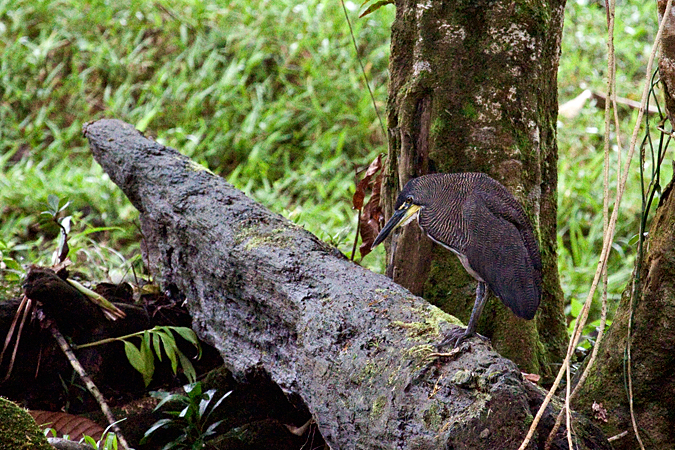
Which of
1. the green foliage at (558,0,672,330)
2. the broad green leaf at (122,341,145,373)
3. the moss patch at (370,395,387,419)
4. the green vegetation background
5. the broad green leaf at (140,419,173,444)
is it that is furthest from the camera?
the green vegetation background

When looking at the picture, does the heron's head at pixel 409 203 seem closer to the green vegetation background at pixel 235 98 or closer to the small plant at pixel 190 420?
the small plant at pixel 190 420

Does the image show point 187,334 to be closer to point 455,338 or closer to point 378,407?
point 378,407

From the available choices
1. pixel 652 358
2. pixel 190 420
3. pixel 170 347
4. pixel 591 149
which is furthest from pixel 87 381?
pixel 591 149

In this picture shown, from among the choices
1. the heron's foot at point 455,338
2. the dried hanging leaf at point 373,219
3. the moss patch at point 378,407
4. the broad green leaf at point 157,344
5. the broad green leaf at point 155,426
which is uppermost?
the dried hanging leaf at point 373,219

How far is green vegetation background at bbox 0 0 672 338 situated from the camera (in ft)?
17.1

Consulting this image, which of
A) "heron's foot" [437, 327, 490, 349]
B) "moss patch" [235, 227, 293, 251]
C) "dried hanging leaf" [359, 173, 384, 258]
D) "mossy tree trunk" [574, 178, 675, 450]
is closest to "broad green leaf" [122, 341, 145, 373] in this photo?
"moss patch" [235, 227, 293, 251]

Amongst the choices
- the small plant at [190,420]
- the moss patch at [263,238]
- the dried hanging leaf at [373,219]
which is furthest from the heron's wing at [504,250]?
the small plant at [190,420]

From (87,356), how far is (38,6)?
5162mm

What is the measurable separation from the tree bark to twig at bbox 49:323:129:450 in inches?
16.9

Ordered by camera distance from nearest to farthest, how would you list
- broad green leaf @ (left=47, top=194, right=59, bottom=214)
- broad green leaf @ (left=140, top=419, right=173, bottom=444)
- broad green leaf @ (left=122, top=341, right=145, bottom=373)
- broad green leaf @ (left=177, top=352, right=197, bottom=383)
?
broad green leaf @ (left=140, top=419, right=173, bottom=444)
broad green leaf @ (left=122, top=341, right=145, bottom=373)
broad green leaf @ (left=177, top=352, right=197, bottom=383)
broad green leaf @ (left=47, top=194, right=59, bottom=214)

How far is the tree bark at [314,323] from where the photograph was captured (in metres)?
1.68

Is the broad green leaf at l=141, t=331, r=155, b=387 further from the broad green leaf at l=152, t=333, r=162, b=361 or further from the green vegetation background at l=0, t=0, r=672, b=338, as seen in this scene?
the green vegetation background at l=0, t=0, r=672, b=338

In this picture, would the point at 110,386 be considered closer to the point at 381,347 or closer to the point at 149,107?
the point at 381,347

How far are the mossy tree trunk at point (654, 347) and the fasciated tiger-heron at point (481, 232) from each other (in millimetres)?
369
